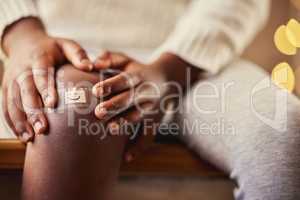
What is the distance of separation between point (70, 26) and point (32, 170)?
0.72 feet

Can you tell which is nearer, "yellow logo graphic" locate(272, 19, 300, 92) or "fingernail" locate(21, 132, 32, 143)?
"fingernail" locate(21, 132, 32, 143)

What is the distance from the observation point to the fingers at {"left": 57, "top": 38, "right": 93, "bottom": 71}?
0.56 meters

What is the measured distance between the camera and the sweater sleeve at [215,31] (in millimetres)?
641

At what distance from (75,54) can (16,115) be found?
10 cm

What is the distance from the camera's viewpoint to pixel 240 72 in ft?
2.05

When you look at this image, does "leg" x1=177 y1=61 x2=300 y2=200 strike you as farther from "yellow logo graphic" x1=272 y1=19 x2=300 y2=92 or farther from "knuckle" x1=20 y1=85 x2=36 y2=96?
"knuckle" x1=20 y1=85 x2=36 y2=96

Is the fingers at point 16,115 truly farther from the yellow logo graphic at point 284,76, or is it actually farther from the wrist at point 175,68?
the yellow logo graphic at point 284,76

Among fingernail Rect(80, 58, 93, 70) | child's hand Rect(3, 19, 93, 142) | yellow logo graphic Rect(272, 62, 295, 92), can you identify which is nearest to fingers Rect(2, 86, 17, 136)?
child's hand Rect(3, 19, 93, 142)

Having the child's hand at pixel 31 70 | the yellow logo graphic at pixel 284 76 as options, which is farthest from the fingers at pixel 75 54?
the yellow logo graphic at pixel 284 76

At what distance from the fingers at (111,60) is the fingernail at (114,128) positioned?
72mm

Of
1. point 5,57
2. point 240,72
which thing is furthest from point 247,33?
point 5,57

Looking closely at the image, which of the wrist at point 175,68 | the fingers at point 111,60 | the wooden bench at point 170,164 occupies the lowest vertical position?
the wooden bench at point 170,164

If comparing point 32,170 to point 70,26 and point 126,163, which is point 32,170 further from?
point 70,26

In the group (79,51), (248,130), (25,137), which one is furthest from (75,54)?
(248,130)
